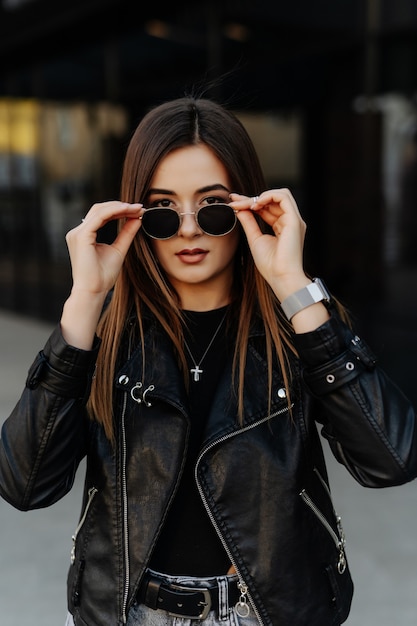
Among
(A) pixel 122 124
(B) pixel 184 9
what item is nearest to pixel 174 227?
(B) pixel 184 9

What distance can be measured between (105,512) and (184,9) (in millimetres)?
7892

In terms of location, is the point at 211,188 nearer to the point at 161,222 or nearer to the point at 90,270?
the point at 161,222

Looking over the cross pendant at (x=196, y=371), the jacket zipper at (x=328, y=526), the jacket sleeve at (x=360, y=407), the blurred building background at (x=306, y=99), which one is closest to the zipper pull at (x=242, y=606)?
the jacket zipper at (x=328, y=526)

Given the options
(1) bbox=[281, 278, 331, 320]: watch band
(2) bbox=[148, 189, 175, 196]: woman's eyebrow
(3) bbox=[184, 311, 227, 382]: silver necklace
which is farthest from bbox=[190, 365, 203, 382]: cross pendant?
(2) bbox=[148, 189, 175, 196]: woman's eyebrow

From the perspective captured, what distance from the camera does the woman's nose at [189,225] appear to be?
173 cm

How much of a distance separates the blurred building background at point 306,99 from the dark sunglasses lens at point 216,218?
10.2 ft

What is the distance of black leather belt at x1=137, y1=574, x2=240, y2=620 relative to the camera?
5.32 feet

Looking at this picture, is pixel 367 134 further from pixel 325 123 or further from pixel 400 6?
pixel 400 6

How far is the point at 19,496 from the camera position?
1621 millimetres

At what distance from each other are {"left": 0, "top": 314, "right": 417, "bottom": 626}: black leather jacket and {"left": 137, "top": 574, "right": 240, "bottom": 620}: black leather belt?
49mm

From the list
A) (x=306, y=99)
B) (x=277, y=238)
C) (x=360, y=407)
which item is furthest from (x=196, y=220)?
(x=306, y=99)

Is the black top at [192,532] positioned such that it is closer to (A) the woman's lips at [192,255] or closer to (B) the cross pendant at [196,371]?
(B) the cross pendant at [196,371]

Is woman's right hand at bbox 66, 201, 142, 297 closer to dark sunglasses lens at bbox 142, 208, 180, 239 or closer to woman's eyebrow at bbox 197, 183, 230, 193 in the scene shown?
dark sunglasses lens at bbox 142, 208, 180, 239

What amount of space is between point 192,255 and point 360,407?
→ 21.4 inches
